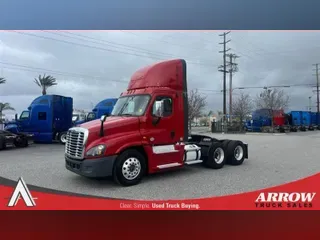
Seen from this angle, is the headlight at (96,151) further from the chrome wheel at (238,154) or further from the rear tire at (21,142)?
the chrome wheel at (238,154)

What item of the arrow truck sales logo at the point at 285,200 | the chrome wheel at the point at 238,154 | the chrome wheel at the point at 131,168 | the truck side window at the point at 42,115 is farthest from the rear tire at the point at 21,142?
the chrome wheel at the point at 238,154

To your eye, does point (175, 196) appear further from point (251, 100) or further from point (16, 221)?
point (16, 221)

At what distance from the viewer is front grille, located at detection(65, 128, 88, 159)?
3.48 m

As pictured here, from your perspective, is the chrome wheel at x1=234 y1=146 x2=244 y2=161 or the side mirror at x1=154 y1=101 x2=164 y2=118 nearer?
the side mirror at x1=154 y1=101 x2=164 y2=118

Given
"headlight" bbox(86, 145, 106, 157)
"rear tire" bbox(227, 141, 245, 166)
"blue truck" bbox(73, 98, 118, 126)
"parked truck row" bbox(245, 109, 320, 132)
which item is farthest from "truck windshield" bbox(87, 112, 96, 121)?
"rear tire" bbox(227, 141, 245, 166)

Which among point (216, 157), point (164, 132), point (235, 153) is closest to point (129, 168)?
point (164, 132)

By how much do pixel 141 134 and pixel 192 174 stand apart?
1069 mm

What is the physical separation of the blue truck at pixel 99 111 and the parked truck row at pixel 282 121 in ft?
7.10

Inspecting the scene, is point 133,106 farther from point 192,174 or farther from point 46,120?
point 46,120

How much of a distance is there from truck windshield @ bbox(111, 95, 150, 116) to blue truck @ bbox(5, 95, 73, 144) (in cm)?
74

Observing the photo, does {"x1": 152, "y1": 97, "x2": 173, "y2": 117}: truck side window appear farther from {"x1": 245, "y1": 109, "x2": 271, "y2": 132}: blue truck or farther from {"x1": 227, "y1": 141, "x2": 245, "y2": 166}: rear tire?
{"x1": 227, "y1": 141, "x2": 245, "y2": 166}: rear tire

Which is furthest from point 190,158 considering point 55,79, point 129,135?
point 55,79

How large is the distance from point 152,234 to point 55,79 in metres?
2.28

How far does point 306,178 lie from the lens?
308cm
